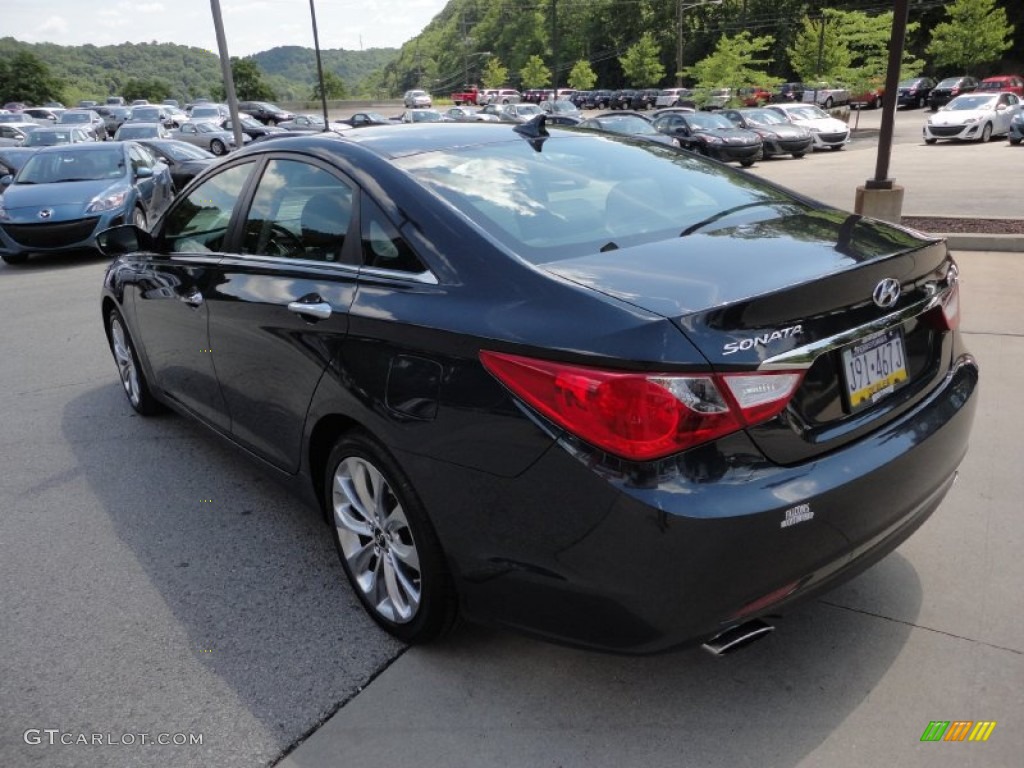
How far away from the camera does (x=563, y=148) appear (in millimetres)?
3342

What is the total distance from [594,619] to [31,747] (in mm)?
1749

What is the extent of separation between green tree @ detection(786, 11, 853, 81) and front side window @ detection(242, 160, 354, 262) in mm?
38948

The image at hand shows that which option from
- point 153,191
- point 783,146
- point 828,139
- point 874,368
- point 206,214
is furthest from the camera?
point 828,139

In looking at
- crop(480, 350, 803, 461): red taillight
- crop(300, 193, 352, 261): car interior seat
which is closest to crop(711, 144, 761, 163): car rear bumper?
crop(300, 193, 352, 261): car interior seat

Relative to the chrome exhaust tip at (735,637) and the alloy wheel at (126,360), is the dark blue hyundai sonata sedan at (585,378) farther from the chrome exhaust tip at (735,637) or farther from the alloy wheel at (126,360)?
the alloy wheel at (126,360)

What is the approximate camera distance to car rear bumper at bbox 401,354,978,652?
2.01m

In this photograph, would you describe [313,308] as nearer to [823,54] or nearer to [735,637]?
[735,637]

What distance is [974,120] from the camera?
2575 cm

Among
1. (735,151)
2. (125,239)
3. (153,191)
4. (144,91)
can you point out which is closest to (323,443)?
(125,239)

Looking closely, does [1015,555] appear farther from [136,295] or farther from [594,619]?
[136,295]

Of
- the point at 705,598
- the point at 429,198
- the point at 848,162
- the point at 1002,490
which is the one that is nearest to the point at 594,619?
the point at 705,598

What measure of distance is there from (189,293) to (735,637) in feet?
9.45

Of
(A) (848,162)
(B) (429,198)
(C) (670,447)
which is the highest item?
(B) (429,198)

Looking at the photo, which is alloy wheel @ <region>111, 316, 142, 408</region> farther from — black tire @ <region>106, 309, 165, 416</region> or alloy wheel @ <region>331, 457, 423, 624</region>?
alloy wheel @ <region>331, 457, 423, 624</region>
